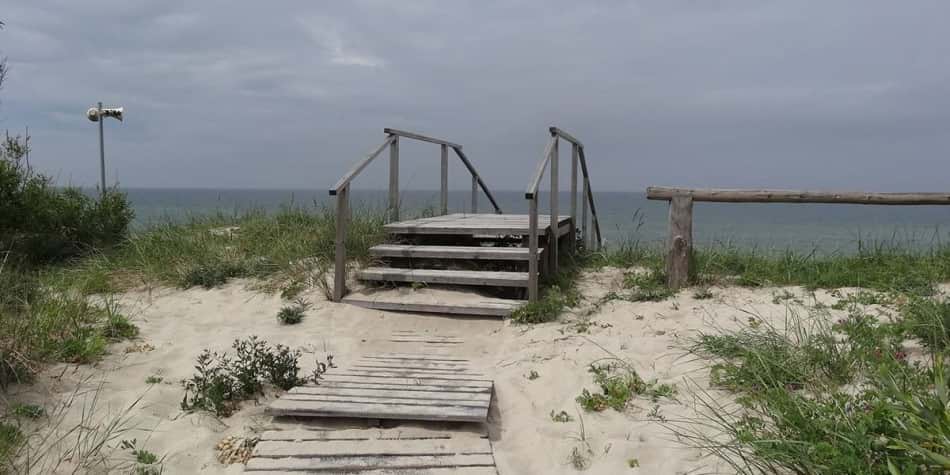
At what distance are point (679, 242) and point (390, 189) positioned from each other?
350 centimetres

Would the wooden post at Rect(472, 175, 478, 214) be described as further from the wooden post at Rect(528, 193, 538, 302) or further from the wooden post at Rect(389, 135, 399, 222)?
the wooden post at Rect(528, 193, 538, 302)

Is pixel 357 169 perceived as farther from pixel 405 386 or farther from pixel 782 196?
pixel 782 196

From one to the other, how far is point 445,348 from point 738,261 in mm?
3244

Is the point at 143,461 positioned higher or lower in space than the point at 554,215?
lower

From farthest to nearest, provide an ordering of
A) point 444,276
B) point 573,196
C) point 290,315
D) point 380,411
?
point 573,196
point 444,276
point 290,315
point 380,411

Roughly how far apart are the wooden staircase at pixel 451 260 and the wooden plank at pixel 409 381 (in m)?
1.75

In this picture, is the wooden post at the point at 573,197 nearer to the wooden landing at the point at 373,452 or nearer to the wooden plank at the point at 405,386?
the wooden plank at the point at 405,386

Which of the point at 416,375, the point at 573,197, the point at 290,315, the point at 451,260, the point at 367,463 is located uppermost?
the point at 573,197

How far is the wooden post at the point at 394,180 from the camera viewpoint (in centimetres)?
745

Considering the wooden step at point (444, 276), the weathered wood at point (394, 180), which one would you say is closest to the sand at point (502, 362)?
the wooden step at point (444, 276)

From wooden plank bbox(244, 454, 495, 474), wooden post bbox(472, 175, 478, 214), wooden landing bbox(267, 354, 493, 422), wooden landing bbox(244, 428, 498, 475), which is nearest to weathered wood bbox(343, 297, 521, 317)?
wooden landing bbox(267, 354, 493, 422)

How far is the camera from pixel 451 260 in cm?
702

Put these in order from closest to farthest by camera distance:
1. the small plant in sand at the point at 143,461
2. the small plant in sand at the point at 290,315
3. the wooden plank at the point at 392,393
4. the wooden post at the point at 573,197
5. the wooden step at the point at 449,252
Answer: the small plant in sand at the point at 143,461
the wooden plank at the point at 392,393
the small plant in sand at the point at 290,315
the wooden step at the point at 449,252
the wooden post at the point at 573,197

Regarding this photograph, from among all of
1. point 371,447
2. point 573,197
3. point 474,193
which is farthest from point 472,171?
point 371,447
